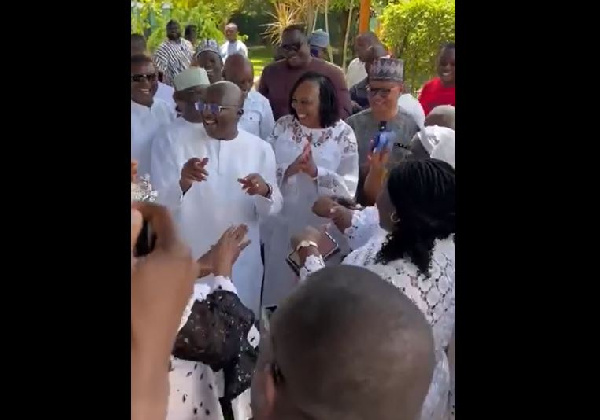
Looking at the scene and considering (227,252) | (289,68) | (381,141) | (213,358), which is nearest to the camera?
(213,358)

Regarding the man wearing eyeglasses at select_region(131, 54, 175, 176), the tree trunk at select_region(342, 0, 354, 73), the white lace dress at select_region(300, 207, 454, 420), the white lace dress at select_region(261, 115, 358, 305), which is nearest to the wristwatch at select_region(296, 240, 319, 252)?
the white lace dress at select_region(300, 207, 454, 420)

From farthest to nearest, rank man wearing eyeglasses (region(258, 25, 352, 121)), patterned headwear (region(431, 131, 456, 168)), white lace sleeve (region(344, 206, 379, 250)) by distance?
man wearing eyeglasses (region(258, 25, 352, 121)) < white lace sleeve (region(344, 206, 379, 250)) < patterned headwear (region(431, 131, 456, 168))

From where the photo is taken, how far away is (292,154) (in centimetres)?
Result: 300

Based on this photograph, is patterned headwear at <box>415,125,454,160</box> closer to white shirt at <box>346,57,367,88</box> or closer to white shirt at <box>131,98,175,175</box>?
white shirt at <box>131,98,175,175</box>

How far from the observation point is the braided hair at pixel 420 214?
179 cm

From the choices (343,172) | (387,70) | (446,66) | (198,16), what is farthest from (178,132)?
(198,16)

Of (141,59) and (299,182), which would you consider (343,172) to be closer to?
(299,182)

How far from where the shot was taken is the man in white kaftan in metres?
2.73

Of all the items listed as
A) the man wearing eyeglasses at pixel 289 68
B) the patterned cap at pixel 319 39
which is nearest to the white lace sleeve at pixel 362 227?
the man wearing eyeglasses at pixel 289 68

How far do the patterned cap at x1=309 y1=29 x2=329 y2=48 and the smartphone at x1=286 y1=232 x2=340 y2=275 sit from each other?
1.88 metres

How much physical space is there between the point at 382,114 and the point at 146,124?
85cm

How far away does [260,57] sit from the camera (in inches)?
165
